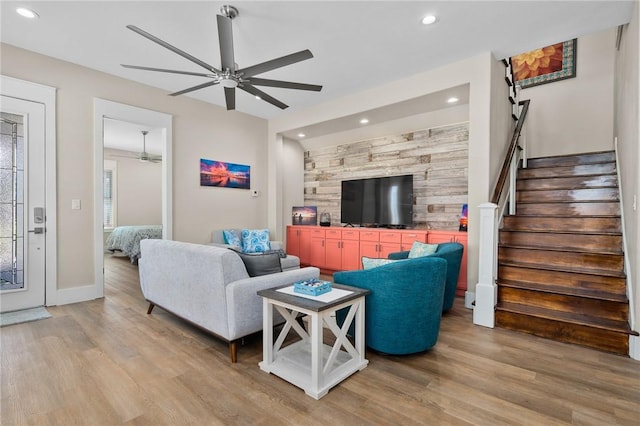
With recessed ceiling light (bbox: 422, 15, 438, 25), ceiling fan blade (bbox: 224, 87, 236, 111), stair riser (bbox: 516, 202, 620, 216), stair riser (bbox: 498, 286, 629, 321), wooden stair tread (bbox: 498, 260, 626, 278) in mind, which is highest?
recessed ceiling light (bbox: 422, 15, 438, 25)

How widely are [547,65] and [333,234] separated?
4717mm

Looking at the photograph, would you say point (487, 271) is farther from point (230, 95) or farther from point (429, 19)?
point (230, 95)

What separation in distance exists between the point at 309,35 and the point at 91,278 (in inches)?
157

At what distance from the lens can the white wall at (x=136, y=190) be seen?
27.2 ft

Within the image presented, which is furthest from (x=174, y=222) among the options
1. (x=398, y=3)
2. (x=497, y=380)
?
(x=497, y=380)

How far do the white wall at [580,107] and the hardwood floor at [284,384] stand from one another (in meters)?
3.93

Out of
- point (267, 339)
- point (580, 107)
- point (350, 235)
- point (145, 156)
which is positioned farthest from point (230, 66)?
point (145, 156)

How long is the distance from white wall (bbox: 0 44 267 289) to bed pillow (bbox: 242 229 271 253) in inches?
17.6

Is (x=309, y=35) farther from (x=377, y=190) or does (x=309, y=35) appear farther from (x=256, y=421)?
(x=256, y=421)

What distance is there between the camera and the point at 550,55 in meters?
5.36

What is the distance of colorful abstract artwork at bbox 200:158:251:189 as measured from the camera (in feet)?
17.4

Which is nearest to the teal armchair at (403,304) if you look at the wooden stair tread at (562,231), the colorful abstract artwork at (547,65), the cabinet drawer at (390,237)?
the wooden stair tread at (562,231)

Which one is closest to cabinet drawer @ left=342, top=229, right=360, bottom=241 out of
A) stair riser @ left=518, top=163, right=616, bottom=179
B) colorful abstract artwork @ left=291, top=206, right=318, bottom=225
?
colorful abstract artwork @ left=291, top=206, right=318, bottom=225

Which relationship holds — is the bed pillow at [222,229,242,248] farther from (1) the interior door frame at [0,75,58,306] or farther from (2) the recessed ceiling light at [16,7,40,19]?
(2) the recessed ceiling light at [16,7,40,19]
